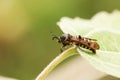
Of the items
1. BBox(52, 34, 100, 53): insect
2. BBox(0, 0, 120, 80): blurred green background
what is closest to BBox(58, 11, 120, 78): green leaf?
BBox(52, 34, 100, 53): insect

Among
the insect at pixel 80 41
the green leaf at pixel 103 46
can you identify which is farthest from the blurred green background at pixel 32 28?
the green leaf at pixel 103 46

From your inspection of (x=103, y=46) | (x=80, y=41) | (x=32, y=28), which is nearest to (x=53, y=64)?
(x=103, y=46)

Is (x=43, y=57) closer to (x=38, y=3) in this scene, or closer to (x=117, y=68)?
(x=38, y=3)

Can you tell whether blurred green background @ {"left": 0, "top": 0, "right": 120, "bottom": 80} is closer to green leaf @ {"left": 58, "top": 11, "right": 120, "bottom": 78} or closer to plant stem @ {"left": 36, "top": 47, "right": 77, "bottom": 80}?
green leaf @ {"left": 58, "top": 11, "right": 120, "bottom": 78}

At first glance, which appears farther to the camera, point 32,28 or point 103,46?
point 32,28

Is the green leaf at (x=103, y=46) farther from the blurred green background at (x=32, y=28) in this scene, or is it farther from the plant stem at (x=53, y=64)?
the blurred green background at (x=32, y=28)

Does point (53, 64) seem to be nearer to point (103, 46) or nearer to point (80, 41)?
point (103, 46)

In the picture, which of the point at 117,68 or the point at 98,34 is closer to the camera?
the point at 117,68

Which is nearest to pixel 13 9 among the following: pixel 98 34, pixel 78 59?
pixel 78 59
